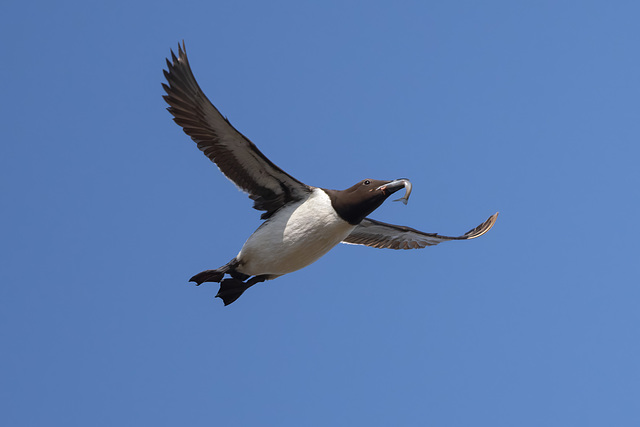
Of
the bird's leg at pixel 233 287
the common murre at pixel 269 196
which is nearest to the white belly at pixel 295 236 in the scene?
the common murre at pixel 269 196

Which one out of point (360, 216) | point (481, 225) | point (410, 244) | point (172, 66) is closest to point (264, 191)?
point (360, 216)

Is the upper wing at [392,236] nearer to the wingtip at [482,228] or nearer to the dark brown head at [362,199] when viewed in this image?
the wingtip at [482,228]

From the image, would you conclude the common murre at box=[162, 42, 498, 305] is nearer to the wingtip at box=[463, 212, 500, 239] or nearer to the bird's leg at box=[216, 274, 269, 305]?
the bird's leg at box=[216, 274, 269, 305]

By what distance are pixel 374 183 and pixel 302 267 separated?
184 centimetres

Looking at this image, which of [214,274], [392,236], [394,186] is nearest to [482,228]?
[392,236]

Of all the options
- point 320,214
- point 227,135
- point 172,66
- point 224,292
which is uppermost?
point 172,66

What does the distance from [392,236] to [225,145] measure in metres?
4.38

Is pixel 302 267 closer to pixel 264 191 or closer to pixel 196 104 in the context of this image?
pixel 264 191

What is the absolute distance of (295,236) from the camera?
1300cm

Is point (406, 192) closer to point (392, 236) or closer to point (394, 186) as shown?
point (394, 186)

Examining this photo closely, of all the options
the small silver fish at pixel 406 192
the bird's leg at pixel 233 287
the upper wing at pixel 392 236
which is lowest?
the bird's leg at pixel 233 287

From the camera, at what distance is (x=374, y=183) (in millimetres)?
13164

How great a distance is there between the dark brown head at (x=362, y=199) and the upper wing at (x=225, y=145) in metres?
0.71

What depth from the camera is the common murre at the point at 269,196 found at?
12.7 meters
